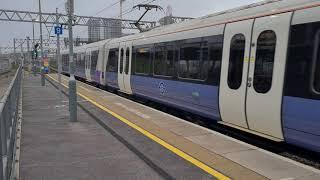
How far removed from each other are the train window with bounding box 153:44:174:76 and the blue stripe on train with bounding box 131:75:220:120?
0.98 ft

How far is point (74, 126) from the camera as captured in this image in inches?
428

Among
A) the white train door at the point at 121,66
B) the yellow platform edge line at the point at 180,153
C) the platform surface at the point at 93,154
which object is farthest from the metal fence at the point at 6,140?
the white train door at the point at 121,66

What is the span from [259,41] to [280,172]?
119 inches

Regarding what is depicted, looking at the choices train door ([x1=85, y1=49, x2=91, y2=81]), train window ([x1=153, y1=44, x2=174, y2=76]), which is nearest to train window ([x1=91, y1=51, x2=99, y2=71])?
train door ([x1=85, y1=49, x2=91, y2=81])

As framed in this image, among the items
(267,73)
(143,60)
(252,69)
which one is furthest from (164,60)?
(267,73)

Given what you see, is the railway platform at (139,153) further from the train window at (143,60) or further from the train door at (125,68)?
the train door at (125,68)

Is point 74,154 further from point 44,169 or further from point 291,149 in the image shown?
point 291,149

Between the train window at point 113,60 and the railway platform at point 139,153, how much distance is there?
949 centimetres

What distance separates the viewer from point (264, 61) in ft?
26.7

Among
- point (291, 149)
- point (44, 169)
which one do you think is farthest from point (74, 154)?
point (291, 149)

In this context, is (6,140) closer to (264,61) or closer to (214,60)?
(264,61)

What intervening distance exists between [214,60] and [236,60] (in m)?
1.13

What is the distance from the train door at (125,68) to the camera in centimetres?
1864

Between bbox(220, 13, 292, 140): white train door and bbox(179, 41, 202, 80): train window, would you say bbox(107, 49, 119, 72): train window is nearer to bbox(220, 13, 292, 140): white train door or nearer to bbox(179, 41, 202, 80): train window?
bbox(179, 41, 202, 80): train window
